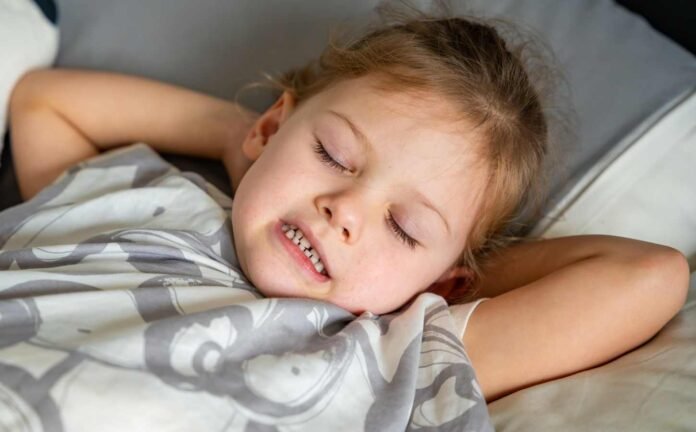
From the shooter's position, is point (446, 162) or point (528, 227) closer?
point (446, 162)

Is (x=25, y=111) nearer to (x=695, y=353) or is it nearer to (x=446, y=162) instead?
(x=446, y=162)

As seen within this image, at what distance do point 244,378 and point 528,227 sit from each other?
0.56 m

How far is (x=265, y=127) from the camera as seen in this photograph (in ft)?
3.43

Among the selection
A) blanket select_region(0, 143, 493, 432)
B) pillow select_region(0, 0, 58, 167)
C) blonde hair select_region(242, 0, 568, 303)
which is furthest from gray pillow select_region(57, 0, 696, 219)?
blanket select_region(0, 143, 493, 432)

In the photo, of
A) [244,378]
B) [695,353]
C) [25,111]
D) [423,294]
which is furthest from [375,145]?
[25,111]

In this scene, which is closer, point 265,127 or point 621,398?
point 621,398

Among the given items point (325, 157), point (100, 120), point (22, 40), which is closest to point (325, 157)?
point (325, 157)

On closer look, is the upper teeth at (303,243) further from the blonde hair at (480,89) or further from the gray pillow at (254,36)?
the gray pillow at (254,36)

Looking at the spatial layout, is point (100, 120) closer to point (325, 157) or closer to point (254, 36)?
point (254, 36)

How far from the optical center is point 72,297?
2.37 ft

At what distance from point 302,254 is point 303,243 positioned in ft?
0.04

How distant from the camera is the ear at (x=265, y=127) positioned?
101cm

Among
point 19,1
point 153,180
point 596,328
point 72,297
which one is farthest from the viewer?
point 19,1

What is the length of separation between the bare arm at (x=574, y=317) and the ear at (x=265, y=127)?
0.40 m
